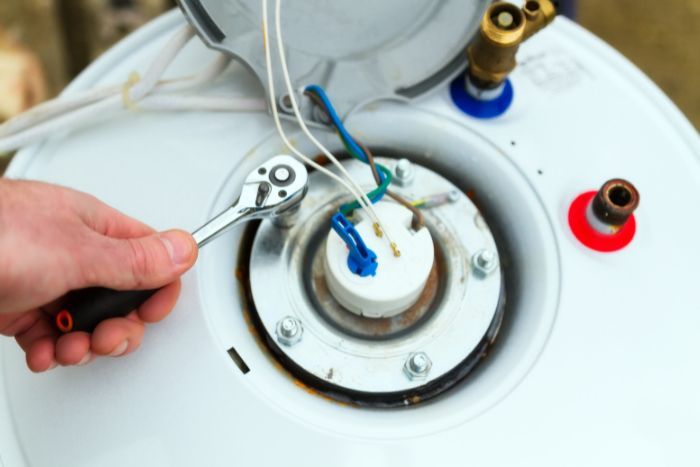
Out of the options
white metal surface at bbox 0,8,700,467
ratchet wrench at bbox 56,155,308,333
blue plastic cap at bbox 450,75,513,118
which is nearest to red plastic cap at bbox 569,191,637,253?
white metal surface at bbox 0,8,700,467

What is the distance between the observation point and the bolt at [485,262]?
0.58 m

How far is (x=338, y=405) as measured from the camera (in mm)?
539

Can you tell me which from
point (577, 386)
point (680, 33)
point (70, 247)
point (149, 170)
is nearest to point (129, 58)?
point (149, 170)

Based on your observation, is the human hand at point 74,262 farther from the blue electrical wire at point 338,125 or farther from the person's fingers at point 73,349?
the blue electrical wire at point 338,125

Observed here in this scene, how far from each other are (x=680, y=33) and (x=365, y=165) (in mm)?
1086

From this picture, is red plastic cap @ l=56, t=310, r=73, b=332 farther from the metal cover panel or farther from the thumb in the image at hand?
the metal cover panel

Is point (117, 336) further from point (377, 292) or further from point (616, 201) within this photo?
point (616, 201)

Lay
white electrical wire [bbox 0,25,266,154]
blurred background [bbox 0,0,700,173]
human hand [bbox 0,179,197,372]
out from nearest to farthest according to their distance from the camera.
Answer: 1. human hand [bbox 0,179,197,372]
2. white electrical wire [bbox 0,25,266,154]
3. blurred background [bbox 0,0,700,173]

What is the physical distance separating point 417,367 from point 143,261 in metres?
0.23

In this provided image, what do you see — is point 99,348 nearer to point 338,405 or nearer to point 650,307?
point 338,405

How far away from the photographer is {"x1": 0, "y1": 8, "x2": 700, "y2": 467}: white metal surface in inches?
19.6

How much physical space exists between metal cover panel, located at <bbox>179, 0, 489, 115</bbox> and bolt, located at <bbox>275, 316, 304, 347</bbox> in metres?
0.20

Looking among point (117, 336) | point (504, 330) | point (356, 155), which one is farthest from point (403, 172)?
point (117, 336)

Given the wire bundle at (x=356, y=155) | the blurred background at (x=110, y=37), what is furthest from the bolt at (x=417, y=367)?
the blurred background at (x=110, y=37)
